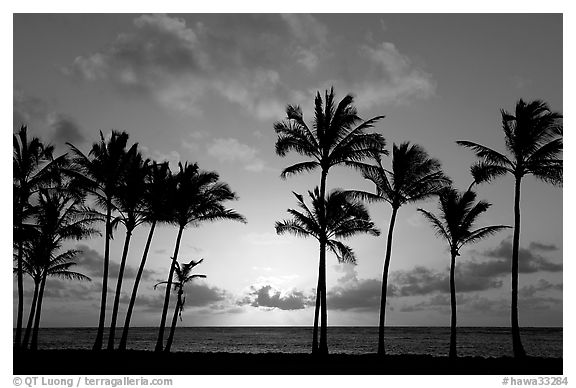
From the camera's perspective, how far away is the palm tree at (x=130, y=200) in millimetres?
27094

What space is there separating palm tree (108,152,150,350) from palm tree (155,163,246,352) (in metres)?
1.73

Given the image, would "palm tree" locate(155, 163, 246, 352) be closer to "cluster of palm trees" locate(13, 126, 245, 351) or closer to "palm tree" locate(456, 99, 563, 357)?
"cluster of palm trees" locate(13, 126, 245, 351)

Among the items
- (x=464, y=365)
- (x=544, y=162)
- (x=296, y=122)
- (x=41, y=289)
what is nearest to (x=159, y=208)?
(x=296, y=122)

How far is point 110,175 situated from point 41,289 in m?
11.8

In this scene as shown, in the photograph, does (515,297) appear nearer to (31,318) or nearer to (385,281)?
(385,281)

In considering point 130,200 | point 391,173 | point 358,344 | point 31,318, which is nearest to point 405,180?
point 391,173

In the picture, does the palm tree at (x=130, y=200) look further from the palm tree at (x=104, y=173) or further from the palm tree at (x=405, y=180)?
the palm tree at (x=405, y=180)

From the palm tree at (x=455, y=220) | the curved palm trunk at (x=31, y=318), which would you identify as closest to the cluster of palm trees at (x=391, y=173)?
the palm tree at (x=455, y=220)

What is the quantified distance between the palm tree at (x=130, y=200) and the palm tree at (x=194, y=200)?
1732 millimetres

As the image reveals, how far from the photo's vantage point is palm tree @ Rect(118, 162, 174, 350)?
2773cm

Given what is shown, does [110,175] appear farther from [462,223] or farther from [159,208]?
[462,223]
